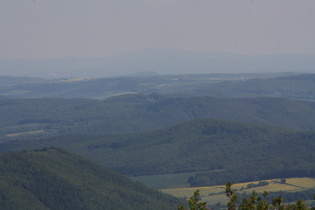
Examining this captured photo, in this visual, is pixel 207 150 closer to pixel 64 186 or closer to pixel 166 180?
pixel 166 180

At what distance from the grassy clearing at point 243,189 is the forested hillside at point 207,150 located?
22.4ft

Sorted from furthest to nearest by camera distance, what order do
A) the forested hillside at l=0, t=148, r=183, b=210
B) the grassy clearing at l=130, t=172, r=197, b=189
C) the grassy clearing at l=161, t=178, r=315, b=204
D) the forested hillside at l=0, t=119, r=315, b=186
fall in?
the forested hillside at l=0, t=119, r=315, b=186 < the grassy clearing at l=130, t=172, r=197, b=189 < the grassy clearing at l=161, t=178, r=315, b=204 < the forested hillside at l=0, t=148, r=183, b=210

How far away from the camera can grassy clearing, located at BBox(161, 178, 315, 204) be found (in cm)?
11009

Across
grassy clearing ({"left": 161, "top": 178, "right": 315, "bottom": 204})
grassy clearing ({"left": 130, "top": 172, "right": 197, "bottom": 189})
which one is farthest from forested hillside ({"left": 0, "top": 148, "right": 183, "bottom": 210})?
grassy clearing ({"left": 130, "top": 172, "right": 197, "bottom": 189})

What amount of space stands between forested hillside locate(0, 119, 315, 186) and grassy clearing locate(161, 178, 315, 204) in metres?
6.83

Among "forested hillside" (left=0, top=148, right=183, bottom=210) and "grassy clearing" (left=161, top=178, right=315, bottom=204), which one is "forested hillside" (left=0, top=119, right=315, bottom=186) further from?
"forested hillside" (left=0, top=148, right=183, bottom=210)

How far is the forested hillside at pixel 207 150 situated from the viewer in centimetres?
13562

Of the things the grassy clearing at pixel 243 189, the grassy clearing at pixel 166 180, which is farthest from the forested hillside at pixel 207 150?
the grassy clearing at pixel 243 189

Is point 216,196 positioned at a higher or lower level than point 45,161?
lower

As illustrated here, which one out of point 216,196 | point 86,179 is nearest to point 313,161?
point 216,196

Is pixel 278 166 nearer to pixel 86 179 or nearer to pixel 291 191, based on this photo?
pixel 291 191

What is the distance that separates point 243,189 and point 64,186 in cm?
3581

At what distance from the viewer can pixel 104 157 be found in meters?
161

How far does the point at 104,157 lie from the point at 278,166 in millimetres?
49210
